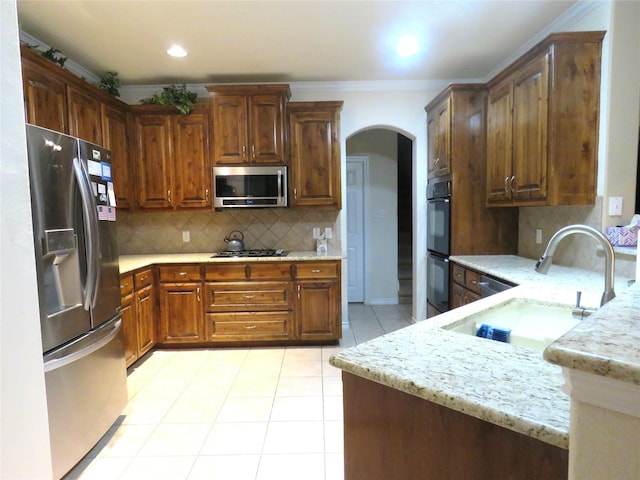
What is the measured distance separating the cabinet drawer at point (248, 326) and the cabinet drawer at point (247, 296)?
7cm

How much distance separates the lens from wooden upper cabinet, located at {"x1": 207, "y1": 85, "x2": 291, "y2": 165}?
348 cm

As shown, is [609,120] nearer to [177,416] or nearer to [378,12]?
[378,12]

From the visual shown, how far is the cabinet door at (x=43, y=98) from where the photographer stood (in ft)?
7.44

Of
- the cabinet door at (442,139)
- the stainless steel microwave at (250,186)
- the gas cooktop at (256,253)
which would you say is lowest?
the gas cooktop at (256,253)

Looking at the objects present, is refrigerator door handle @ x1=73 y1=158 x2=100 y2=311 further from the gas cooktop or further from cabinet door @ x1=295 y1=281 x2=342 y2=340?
cabinet door @ x1=295 y1=281 x2=342 y2=340

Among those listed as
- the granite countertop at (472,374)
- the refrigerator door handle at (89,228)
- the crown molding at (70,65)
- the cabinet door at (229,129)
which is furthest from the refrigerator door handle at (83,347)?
the crown molding at (70,65)

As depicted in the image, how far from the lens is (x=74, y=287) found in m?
1.82

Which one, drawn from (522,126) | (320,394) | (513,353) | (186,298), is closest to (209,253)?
(186,298)

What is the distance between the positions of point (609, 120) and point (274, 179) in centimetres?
265

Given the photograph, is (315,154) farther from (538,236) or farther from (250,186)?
(538,236)

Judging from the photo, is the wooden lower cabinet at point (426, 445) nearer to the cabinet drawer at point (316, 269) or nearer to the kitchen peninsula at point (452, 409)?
the kitchen peninsula at point (452, 409)

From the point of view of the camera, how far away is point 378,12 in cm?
249

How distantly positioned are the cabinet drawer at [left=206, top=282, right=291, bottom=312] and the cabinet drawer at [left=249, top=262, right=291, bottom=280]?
68mm

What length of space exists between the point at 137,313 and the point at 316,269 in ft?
5.33
